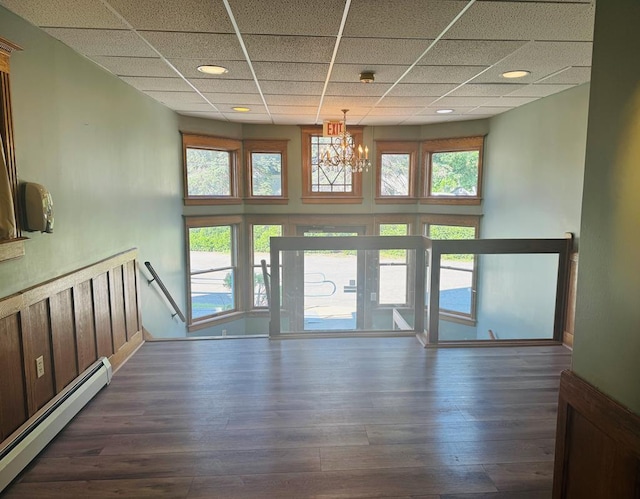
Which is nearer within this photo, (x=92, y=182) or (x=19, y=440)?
(x=19, y=440)

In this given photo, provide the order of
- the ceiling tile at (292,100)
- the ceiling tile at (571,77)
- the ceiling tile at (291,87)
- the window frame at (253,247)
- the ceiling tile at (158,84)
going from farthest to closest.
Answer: the window frame at (253,247) < the ceiling tile at (292,100) < the ceiling tile at (291,87) < the ceiling tile at (158,84) < the ceiling tile at (571,77)

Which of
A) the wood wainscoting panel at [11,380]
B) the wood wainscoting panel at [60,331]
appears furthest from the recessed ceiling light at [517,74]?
the wood wainscoting panel at [11,380]

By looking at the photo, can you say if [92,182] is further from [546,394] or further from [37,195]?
[546,394]

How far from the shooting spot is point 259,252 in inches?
291

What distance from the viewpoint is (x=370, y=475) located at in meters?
2.36

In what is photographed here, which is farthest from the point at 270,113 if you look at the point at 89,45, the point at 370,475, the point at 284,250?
the point at 370,475

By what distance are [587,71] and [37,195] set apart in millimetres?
4550

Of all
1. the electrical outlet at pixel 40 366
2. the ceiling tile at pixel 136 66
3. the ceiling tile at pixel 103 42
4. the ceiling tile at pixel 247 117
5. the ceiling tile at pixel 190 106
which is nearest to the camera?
the electrical outlet at pixel 40 366

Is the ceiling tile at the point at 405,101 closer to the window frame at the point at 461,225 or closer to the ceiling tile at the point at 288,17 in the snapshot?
the window frame at the point at 461,225

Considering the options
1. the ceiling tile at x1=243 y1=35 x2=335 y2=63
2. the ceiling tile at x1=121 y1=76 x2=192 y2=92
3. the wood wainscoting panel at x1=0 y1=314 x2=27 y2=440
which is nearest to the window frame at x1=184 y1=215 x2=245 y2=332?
the ceiling tile at x1=121 y1=76 x2=192 y2=92

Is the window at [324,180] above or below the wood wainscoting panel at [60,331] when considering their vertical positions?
above

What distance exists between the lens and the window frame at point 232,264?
648 cm

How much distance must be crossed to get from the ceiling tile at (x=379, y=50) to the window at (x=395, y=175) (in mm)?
3896

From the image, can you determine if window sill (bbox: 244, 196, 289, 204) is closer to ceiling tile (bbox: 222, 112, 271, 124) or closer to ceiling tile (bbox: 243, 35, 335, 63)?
ceiling tile (bbox: 222, 112, 271, 124)
